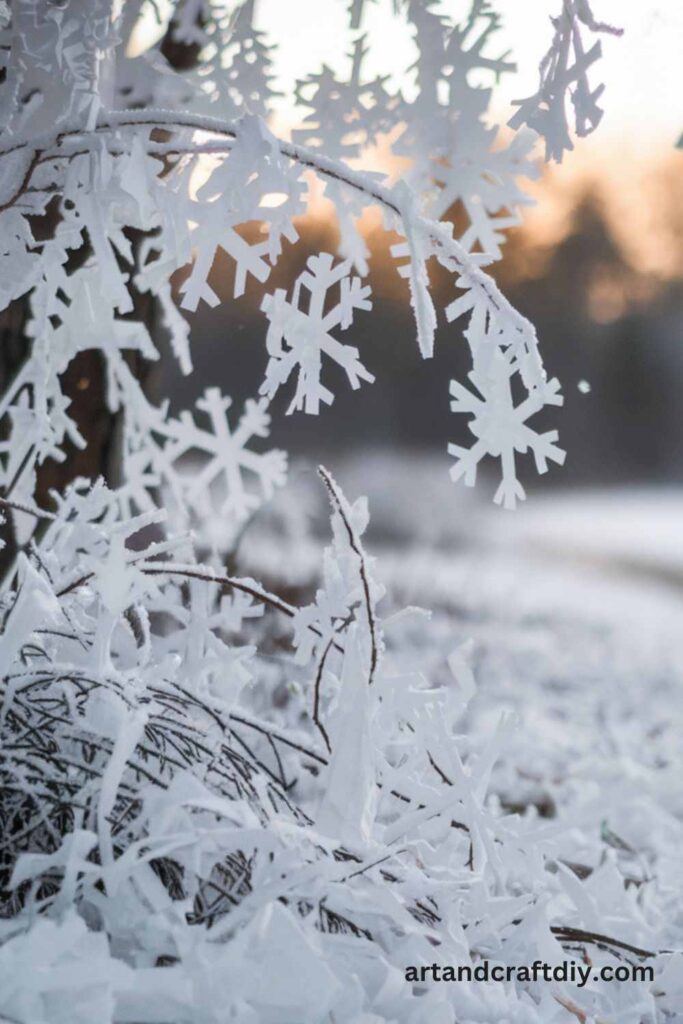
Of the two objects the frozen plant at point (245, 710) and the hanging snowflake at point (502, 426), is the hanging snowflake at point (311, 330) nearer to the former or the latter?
the frozen plant at point (245, 710)

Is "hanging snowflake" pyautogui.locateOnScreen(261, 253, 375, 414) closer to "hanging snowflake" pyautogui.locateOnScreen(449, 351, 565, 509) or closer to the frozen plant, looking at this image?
the frozen plant

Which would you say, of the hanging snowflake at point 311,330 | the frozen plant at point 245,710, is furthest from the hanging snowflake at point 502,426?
the hanging snowflake at point 311,330

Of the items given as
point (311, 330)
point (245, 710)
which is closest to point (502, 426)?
point (311, 330)

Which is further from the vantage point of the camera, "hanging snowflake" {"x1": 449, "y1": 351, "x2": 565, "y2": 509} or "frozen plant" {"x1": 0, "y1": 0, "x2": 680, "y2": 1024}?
"hanging snowflake" {"x1": 449, "y1": 351, "x2": 565, "y2": 509}

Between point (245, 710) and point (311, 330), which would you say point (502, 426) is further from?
point (245, 710)

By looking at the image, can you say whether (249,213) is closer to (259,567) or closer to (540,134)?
(540,134)

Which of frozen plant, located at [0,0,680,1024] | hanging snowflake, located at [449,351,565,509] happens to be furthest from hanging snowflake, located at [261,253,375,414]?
hanging snowflake, located at [449,351,565,509]

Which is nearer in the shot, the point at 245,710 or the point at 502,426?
the point at 502,426

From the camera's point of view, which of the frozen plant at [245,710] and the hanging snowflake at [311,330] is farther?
the hanging snowflake at [311,330]

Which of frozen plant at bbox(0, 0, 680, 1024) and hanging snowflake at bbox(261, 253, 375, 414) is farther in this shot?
hanging snowflake at bbox(261, 253, 375, 414)

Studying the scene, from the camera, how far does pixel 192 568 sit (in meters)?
1.45

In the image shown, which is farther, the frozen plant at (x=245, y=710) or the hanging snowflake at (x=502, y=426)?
the hanging snowflake at (x=502, y=426)

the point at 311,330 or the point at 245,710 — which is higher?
the point at 311,330

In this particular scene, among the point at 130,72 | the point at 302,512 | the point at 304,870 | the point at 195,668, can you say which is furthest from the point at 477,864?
the point at 302,512
